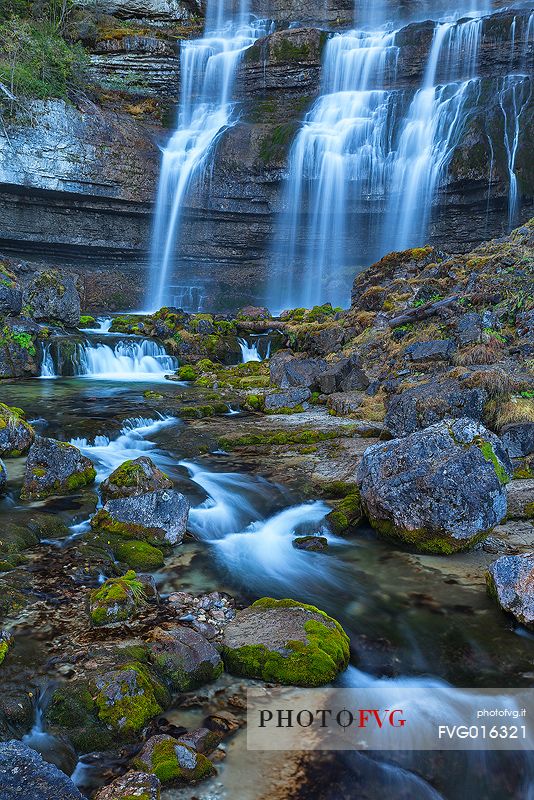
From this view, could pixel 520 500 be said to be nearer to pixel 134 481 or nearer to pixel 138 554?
pixel 138 554

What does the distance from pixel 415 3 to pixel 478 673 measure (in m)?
43.1

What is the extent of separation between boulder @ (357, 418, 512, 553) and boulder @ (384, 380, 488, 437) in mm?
2514

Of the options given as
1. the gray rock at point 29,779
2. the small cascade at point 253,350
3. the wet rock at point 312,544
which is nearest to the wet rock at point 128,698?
the gray rock at point 29,779

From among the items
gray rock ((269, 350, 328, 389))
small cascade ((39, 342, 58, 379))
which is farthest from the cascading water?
small cascade ((39, 342, 58, 379))

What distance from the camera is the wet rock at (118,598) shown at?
4.70 metres

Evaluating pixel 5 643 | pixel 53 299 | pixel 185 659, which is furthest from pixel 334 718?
pixel 53 299

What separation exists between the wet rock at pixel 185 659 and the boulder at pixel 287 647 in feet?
0.55

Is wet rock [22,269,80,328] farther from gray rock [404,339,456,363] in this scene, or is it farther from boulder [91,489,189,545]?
boulder [91,489,189,545]

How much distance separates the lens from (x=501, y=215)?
25.8 m

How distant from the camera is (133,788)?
120 inches

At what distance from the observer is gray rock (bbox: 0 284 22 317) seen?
1881 cm

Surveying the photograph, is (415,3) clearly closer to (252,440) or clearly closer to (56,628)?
(252,440)

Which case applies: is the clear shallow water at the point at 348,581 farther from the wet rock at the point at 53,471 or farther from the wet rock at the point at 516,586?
the wet rock at the point at 53,471

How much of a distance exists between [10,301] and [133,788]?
1876 cm
